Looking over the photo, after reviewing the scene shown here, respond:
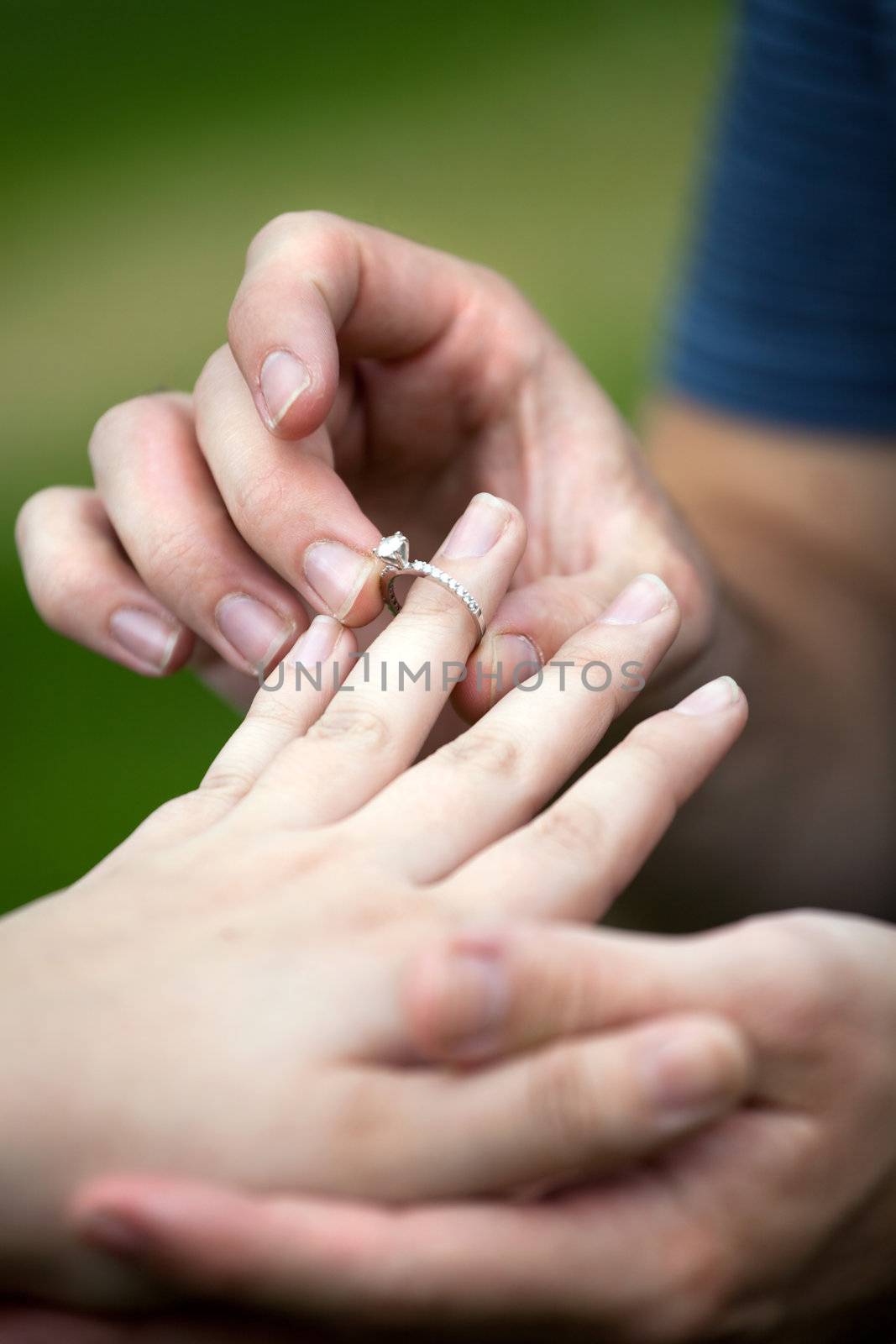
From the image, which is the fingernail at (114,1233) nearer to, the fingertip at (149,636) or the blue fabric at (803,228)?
the fingertip at (149,636)

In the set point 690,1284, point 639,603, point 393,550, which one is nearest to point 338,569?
point 393,550

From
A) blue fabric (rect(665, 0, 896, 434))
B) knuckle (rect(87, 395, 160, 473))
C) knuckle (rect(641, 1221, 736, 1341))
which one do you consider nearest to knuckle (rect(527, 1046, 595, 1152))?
knuckle (rect(641, 1221, 736, 1341))

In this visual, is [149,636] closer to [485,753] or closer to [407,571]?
[407,571]

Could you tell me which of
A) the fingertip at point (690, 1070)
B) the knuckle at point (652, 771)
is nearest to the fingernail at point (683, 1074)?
the fingertip at point (690, 1070)

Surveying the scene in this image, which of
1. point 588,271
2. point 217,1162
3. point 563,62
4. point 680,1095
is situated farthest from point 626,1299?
point 563,62

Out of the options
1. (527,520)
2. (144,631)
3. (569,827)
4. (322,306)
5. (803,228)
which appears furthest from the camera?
(803,228)

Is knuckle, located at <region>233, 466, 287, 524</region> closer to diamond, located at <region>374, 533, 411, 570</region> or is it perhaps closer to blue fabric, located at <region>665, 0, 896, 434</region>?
diamond, located at <region>374, 533, 411, 570</region>
